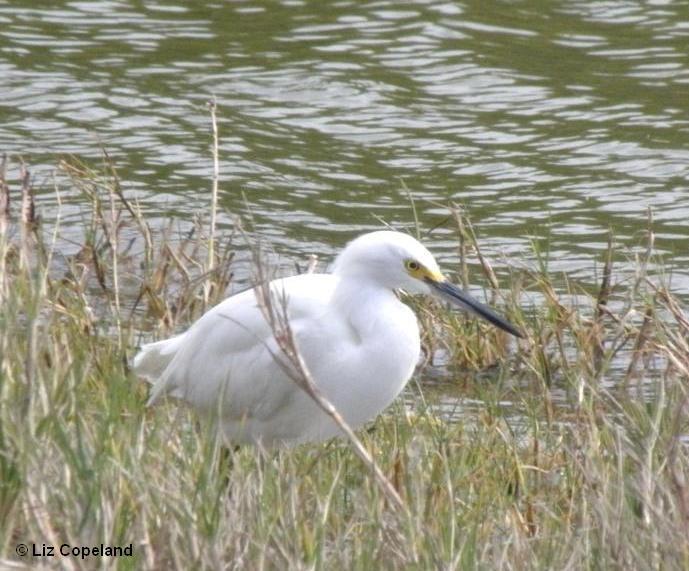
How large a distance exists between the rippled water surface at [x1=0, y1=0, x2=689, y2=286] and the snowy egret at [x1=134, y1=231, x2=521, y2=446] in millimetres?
2533

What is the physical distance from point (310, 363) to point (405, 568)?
4.84 feet

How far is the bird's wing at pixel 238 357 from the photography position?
4512mm

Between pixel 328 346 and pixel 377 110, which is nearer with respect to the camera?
pixel 328 346

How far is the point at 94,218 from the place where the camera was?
589 cm

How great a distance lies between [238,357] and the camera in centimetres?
A: 462

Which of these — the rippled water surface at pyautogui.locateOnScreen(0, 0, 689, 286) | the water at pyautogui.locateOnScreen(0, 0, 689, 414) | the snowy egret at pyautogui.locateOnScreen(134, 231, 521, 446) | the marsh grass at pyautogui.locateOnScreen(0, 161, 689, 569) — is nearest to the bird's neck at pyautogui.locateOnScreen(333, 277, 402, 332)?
the snowy egret at pyautogui.locateOnScreen(134, 231, 521, 446)

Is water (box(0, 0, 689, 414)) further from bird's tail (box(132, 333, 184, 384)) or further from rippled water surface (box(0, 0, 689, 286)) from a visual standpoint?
bird's tail (box(132, 333, 184, 384))

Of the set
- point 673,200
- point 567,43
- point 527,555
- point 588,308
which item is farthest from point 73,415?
point 567,43

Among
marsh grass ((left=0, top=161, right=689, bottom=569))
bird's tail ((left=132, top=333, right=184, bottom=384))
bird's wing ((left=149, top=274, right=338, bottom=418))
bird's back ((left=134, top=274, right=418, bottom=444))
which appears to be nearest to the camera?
marsh grass ((left=0, top=161, right=689, bottom=569))

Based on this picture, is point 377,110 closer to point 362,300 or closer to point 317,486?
point 362,300

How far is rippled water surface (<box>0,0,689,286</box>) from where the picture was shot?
766cm

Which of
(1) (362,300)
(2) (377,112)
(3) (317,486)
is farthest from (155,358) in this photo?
(2) (377,112)

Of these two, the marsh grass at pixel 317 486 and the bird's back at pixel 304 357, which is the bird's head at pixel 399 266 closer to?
the bird's back at pixel 304 357

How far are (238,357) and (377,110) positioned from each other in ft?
14.4
